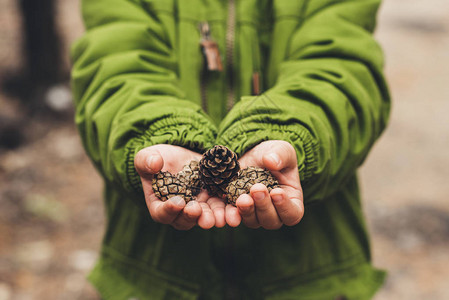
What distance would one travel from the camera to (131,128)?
1.41m

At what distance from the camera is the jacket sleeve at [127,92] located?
1.42 meters

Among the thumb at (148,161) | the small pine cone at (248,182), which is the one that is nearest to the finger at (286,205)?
the small pine cone at (248,182)

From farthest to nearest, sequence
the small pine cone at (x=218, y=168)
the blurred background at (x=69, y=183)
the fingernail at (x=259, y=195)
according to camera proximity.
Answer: the blurred background at (x=69, y=183) < the small pine cone at (x=218, y=168) < the fingernail at (x=259, y=195)

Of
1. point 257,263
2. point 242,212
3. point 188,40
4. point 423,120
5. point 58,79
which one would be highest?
point 188,40

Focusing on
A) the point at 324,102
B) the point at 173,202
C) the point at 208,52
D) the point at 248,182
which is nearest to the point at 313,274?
the point at 248,182

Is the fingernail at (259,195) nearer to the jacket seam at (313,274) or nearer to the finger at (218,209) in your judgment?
the finger at (218,209)

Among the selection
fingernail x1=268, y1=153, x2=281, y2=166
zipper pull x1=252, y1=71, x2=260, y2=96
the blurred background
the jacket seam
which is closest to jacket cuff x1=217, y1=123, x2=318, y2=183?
fingernail x1=268, y1=153, x2=281, y2=166

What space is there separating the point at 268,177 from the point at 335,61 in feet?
1.95

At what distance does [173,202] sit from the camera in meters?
1.20

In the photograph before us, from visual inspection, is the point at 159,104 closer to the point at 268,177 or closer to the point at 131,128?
the point at 131,128

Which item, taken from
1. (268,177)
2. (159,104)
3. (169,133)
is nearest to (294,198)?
(268,177)

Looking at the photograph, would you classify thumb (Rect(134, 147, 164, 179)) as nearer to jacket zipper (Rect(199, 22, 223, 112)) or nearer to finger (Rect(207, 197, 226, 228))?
finger (Rect(207, 197, 226, 228))

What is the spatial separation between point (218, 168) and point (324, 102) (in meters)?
0.45

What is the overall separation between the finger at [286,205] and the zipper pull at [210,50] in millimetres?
663
